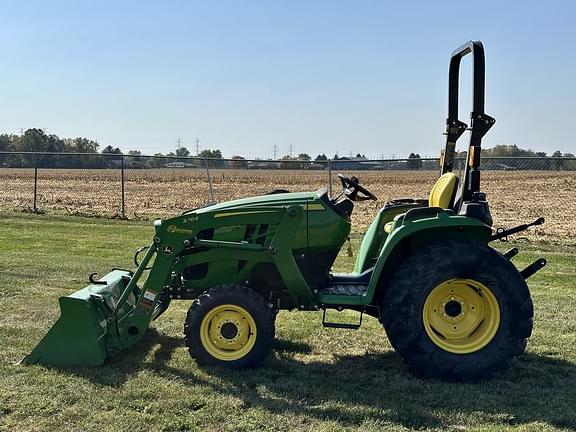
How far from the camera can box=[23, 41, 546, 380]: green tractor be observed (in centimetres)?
430

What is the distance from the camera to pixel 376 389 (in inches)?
164

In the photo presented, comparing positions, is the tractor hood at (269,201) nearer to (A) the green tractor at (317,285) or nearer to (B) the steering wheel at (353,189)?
(A) the green tractor at (317,285)

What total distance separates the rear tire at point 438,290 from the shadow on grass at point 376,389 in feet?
0.47

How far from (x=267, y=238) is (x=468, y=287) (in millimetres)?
1558

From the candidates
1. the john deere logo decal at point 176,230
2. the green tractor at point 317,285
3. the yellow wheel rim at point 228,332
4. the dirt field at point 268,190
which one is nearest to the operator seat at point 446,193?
the green tractor at point 317,285

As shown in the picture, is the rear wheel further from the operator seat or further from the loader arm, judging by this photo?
the operator seat

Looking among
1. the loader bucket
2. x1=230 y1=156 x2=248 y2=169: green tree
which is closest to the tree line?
x1=230 y1=156 x2=248 y2=169: green tree

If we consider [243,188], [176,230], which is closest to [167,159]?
[243,188]

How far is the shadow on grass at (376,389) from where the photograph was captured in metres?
3.72

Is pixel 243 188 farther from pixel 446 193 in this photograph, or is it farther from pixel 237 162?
pixel 446 193

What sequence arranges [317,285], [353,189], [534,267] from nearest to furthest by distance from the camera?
1. [534,267]
2. [317,285]
3. [353,189]

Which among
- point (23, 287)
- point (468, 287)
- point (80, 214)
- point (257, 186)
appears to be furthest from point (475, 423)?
point (257, 186)

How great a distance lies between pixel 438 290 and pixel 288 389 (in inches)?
51.8

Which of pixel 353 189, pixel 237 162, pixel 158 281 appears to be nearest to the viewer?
pixel 158 281
